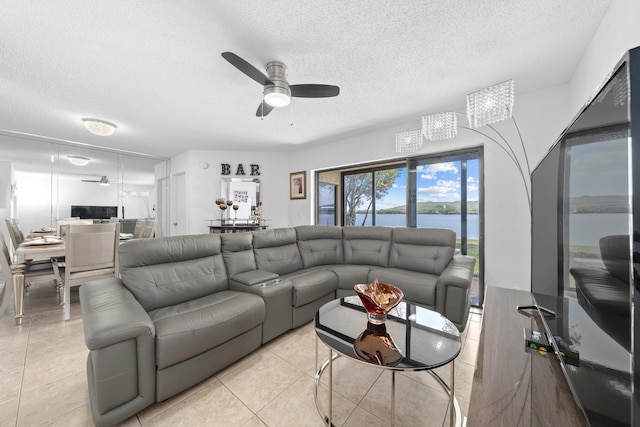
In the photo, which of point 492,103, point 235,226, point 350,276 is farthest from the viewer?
point 235,226

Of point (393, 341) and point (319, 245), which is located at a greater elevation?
point (319, 245)

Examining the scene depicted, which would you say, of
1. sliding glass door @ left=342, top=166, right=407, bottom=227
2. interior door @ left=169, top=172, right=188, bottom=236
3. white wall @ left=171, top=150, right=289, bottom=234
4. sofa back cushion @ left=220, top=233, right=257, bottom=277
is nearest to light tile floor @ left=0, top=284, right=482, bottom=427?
sofa back cushion @ left=220, top=233, right=257, bottom=277

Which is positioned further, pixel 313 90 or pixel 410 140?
pixel 410 140

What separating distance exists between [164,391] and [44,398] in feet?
2.60

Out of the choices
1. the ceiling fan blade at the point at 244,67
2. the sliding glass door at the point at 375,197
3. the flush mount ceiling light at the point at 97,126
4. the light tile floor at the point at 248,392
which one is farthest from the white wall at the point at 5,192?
the sliding glass door at the point at 375,197

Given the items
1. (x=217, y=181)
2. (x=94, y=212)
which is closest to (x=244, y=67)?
(x=217, y=181)

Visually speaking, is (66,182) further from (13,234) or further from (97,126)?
(97,126)

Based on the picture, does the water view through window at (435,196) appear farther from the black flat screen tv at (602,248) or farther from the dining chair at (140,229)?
the dining chair at (140,229)

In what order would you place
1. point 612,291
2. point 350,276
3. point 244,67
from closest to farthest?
1. point 612,291
2. point 244,67
3. point 350,276

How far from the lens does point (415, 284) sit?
2.44 m

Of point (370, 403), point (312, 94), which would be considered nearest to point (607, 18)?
point (312, 94)

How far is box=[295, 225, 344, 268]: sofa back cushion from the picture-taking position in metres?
3.17

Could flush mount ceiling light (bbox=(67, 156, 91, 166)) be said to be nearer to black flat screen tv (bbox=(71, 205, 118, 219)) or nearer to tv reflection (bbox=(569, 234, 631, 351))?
black flat screen tv (bbox=(71, 205, 118, 219))

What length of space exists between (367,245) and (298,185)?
243cm
